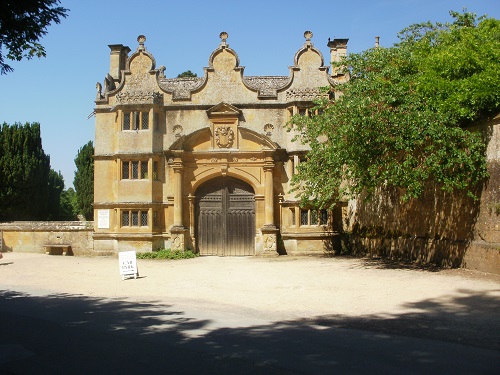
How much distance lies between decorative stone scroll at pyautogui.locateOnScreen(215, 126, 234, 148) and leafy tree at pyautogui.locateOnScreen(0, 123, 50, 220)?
12922 mm

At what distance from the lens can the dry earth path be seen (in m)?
5.61

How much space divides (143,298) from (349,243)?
11131mm

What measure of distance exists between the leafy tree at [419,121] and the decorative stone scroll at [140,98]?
779cm

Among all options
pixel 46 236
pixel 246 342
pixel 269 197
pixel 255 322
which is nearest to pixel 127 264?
pixel 255 322

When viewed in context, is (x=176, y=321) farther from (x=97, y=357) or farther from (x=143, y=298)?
(x=143, y=298)

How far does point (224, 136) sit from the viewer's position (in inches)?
802

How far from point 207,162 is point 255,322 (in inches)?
511

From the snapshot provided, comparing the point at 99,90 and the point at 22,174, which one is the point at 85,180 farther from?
the point at 99,90

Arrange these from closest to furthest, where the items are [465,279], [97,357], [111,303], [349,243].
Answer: [97,357] < [111,303] < [465,279] < [349,243]

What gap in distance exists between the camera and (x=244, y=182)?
67.7ft

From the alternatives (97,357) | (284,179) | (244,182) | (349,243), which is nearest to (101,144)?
(244,182)

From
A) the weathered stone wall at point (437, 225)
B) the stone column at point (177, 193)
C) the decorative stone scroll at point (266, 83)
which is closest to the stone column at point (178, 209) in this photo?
the stone column at point (177, 193)

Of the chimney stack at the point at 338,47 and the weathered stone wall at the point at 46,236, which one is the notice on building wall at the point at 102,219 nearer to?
the weathered stone wall at the point at 46,236

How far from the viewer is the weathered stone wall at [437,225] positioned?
1226 centimetres
